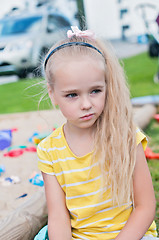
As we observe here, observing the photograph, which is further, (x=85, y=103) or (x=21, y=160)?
(x=21, y=160)

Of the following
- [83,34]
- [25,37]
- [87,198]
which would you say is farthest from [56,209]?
[25,37]

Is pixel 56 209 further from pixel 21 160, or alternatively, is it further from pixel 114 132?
pixel 21 160

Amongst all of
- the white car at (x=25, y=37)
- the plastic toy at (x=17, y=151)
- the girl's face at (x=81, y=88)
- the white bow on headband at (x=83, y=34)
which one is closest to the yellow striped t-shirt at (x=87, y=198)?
the girl's face at (x=81, y=88)

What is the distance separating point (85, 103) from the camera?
61.0 inches

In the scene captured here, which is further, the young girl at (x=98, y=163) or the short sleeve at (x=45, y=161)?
the short sleeve at (x=45, y=161)

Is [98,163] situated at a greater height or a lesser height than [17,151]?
greater

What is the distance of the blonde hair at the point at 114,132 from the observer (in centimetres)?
166

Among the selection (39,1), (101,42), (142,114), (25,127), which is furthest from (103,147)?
(39,1)

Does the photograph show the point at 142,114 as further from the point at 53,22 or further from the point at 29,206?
the point at 53,22

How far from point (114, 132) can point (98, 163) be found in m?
0.16

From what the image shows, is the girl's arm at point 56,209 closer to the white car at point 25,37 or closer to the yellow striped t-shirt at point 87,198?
the yellow striped t-shirt at point 87,198

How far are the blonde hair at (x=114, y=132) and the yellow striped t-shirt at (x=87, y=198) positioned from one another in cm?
4

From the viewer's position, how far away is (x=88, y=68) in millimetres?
1560

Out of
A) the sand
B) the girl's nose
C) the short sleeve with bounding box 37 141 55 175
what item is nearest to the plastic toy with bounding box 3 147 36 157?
the sand
